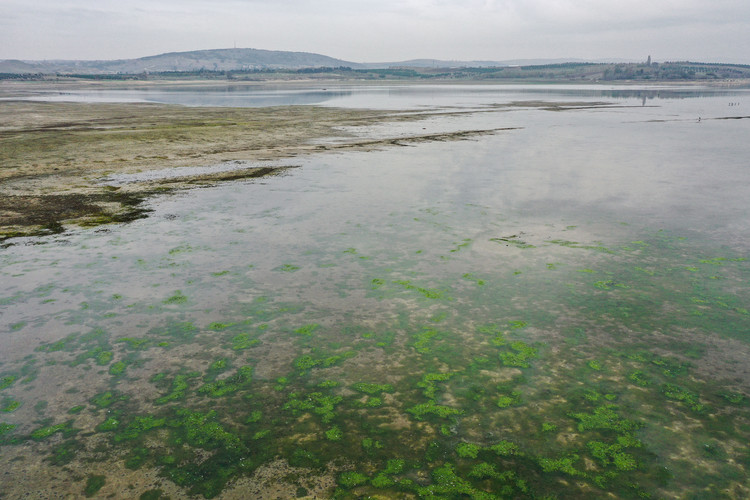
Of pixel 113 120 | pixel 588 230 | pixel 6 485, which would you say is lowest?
pixel 6 485

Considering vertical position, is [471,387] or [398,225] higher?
[398,225]

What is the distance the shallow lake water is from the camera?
6.85 meters

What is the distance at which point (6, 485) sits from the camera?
21.5 ft

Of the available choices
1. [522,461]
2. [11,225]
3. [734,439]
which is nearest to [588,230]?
[734,439]

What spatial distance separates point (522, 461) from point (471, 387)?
192cm

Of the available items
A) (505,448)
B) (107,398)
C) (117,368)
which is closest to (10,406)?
(107,398)

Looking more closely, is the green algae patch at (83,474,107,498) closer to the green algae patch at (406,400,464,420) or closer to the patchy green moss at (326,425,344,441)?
the patchy green moss at (326,425,344,441)

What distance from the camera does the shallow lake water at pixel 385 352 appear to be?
6.85 m

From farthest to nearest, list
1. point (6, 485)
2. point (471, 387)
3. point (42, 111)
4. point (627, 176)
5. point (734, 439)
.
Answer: point (42, 111) < point (627, 176) < point (471, 387) < point (734, 439) < point (6, 485)

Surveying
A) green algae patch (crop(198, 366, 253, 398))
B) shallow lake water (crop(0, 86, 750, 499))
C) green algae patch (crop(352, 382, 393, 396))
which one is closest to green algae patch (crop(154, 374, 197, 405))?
shallow lake water (crop(0, 86, 750, 499))

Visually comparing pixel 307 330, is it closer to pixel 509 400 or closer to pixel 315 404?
pixel 315 404

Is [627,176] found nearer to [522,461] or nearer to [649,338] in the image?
[649,338]

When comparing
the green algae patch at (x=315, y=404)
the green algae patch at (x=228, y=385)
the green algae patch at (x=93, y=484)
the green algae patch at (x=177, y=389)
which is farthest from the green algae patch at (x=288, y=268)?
the green algae patch at (x=93, y=484)

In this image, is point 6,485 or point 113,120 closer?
point 6,485
